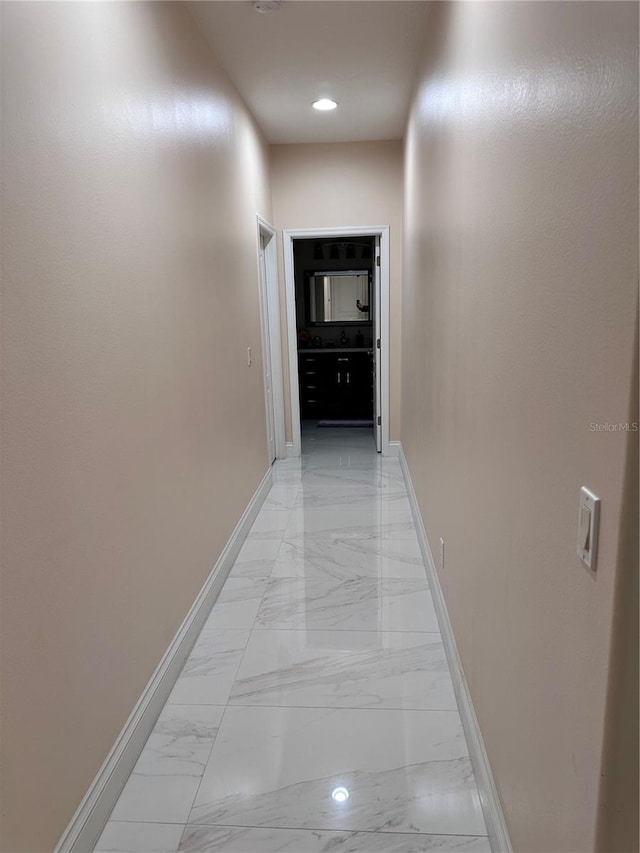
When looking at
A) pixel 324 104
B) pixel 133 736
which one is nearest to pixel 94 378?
pixel 133 736

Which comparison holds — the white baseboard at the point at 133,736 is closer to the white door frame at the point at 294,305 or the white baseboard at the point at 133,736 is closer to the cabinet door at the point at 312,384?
the white door frame at the point at 294,305

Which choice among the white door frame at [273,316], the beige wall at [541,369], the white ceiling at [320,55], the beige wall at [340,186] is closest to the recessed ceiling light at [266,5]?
the white ceiling at [320,55]

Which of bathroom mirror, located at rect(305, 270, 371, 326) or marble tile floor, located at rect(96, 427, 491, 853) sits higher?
bathroom mirror, located at rect(305, 270, 371, 326)

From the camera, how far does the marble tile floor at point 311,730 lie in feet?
5.00

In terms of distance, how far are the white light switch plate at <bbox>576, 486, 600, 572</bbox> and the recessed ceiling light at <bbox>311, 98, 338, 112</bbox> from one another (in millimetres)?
3704

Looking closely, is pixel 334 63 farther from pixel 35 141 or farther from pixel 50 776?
pixel 50 776

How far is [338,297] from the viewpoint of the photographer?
727 centimetres

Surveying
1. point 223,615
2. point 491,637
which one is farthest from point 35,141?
point 223,615

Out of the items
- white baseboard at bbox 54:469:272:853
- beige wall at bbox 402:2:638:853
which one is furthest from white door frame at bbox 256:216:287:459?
beige wall at bbox 402:2:638:853

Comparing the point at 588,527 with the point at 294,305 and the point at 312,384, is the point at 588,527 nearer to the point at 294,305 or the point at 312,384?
the point at 294,305

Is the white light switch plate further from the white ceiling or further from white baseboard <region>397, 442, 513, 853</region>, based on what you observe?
the white ceiling

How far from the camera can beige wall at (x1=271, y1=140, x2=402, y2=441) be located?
4812 mm

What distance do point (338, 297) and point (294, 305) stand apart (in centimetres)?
230

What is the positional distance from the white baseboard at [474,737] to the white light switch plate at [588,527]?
2.96 feet
